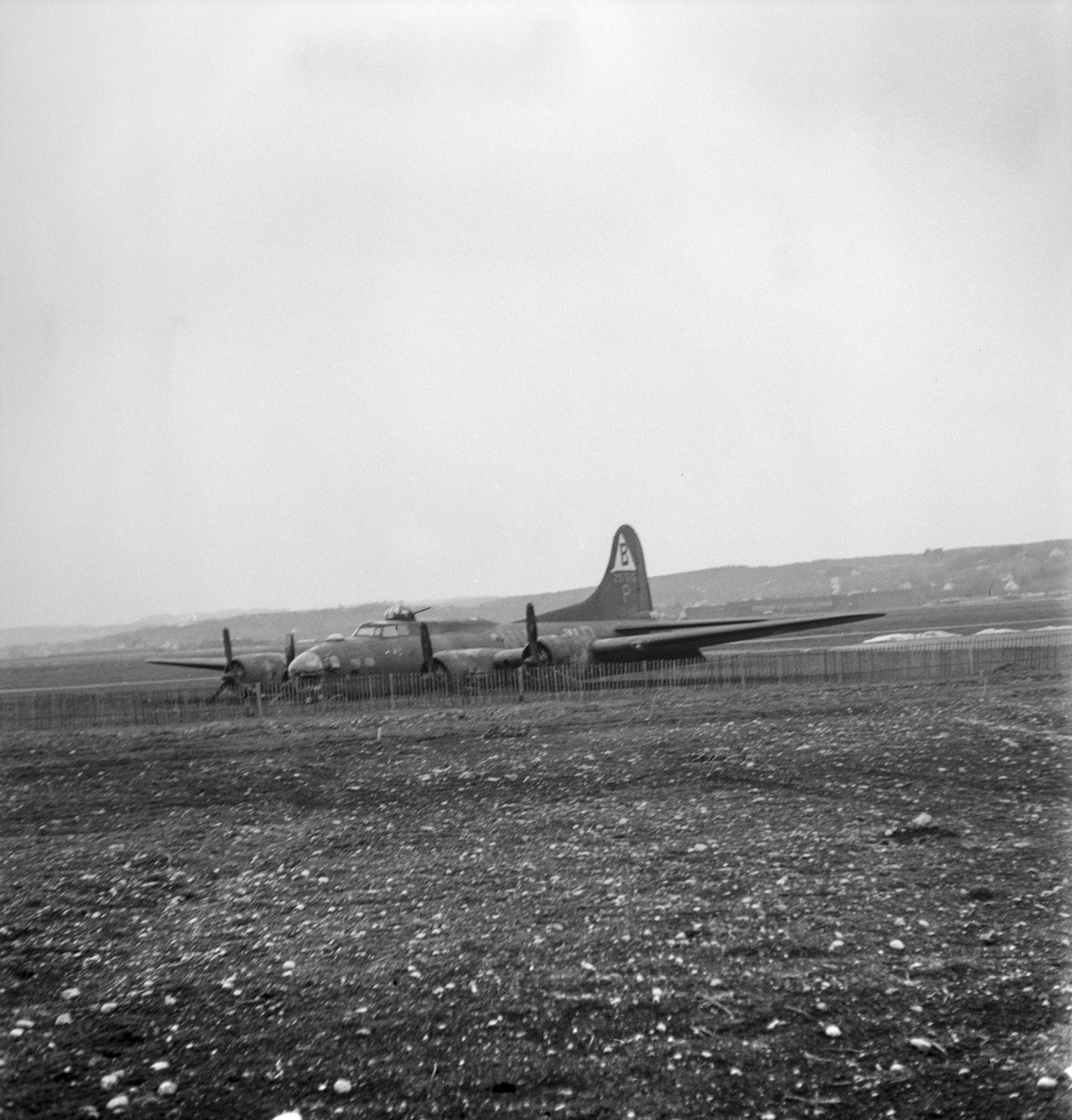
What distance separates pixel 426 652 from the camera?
29.1 meters

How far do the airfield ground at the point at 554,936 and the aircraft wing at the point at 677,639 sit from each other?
1739 cm

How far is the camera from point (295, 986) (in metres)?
6.47

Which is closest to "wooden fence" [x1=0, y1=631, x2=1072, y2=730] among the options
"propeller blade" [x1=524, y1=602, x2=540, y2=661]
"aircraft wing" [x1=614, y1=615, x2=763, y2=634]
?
"propeller blade" [x1=524, y1=602, x2=540, y2=661]

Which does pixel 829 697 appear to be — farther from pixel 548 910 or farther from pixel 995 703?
pixel 548 910

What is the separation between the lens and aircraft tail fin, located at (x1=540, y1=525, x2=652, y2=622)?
37.8 m

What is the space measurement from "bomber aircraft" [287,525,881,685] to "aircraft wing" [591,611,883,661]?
0.09ft

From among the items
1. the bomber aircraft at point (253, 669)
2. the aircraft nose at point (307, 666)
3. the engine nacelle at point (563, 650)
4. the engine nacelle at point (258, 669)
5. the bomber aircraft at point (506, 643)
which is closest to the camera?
the aircraft nose at point (307, 666)

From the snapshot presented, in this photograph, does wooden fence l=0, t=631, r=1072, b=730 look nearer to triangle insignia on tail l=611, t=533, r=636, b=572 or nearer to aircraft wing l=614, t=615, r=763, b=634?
aircraft wing l=614, t=615, r=763, b=634

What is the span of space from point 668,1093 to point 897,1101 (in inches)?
45.6

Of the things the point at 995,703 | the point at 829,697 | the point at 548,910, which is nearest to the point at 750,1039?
the point at 548,910

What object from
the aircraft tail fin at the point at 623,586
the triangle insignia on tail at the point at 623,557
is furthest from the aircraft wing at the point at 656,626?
the triangle insignia on tail at the point at 623,557

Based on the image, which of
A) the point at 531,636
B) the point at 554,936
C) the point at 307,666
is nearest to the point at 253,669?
the point at 307,666

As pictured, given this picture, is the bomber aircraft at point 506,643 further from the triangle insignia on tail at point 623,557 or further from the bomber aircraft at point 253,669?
the triangle insignia on tail at point 623,557

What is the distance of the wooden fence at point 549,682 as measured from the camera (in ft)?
80.8
